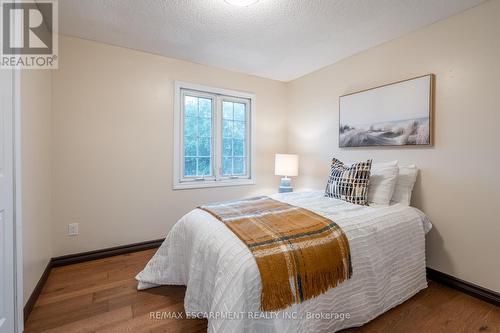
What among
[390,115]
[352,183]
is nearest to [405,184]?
[352,183]

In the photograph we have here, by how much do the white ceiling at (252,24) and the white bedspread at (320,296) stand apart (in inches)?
65.2

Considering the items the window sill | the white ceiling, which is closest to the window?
the window sill

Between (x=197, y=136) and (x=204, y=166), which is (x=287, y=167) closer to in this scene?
(x=204, y=166)

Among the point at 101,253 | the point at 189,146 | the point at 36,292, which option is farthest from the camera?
the point at 189,146

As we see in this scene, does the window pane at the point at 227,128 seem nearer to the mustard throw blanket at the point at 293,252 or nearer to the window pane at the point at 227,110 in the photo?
the window pane at the point at 227,110

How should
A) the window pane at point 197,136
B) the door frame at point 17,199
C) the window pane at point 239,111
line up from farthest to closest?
the window pane at point 239,111 < the window pane at point 197,136 < the door frame at point 17,199

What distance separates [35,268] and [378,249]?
2.60m

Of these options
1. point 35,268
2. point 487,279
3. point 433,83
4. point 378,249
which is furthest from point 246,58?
point 487,279

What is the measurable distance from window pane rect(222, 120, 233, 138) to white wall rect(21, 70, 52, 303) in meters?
1.92

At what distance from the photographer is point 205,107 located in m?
3.24

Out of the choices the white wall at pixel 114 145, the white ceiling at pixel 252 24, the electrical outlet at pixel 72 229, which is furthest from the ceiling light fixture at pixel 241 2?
the electrical outlet at pixel 72 229

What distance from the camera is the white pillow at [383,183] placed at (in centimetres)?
214

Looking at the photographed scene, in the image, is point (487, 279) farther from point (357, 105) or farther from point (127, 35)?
point (127, 35)

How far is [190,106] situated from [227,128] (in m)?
0.61
